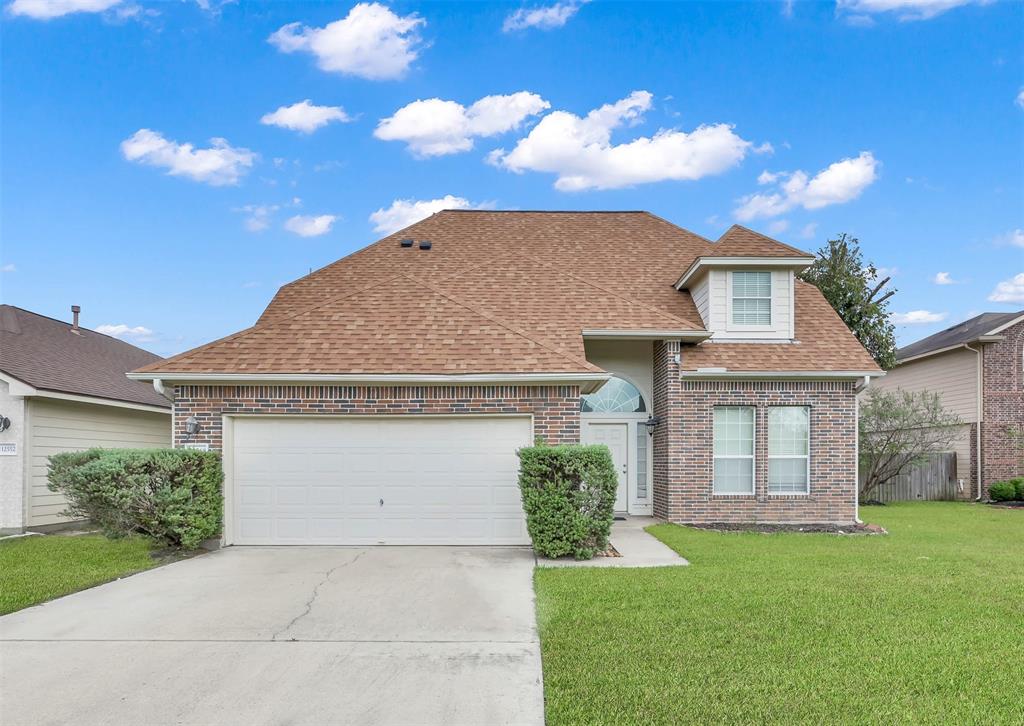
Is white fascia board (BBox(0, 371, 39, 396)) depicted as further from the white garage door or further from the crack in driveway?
the crack in driveway

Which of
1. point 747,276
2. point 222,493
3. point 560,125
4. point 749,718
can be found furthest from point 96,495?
point 560,125

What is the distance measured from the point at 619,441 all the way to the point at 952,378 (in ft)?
47.6

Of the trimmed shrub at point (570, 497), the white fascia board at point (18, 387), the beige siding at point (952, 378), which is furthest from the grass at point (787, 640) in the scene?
the beige siding at point (952, 378)

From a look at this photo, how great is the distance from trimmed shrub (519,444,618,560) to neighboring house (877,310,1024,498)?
17.0m

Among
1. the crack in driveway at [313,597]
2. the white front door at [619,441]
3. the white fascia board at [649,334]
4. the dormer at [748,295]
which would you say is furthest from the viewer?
the white front door at [619,441]

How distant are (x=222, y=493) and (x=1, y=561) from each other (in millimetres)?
3115

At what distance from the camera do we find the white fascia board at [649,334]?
1380cm

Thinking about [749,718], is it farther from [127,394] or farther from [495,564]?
[127,394]

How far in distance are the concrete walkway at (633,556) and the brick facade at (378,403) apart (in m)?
1.87

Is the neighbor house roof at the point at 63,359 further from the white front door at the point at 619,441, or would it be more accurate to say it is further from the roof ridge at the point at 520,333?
the white front door at the point at 619,441

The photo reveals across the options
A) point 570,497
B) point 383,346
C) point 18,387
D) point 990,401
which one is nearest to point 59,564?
point 18,387

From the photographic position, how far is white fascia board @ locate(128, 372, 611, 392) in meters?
10.6

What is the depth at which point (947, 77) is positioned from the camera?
1563cm

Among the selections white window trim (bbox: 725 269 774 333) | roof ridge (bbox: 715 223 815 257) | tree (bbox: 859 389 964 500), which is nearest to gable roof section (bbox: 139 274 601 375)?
white window trim (bbox: 725 269 774 333)
